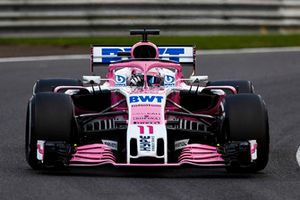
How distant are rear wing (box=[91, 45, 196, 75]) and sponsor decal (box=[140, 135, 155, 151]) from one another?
9.71 ft

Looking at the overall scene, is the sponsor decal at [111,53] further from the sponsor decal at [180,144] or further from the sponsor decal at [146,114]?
the sponsor decal at [180,144]

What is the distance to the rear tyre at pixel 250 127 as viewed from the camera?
10891 millimetres

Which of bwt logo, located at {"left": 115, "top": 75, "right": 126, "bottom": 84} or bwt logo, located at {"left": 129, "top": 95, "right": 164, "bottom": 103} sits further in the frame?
bwt logo, located at {"left": 115, "top": 75, "right": 126, "bottom": 84}

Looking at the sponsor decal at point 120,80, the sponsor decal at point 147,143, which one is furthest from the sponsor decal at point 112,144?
the sponsor decal at point 120,80

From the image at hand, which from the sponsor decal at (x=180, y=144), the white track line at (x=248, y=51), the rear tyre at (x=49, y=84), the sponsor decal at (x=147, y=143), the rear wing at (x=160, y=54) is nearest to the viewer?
the sponsor decal at (x=147, y=143)

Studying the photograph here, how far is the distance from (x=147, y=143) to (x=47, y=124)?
3.13 feet

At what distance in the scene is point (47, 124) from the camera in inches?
429

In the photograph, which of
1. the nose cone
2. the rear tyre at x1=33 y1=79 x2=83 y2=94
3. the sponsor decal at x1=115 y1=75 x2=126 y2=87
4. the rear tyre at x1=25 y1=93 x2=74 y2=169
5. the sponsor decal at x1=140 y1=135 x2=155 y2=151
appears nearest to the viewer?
the sponsor decal at x1=140 y1=135 x2=155 y2=151

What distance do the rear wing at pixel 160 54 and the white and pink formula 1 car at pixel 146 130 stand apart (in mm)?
1350

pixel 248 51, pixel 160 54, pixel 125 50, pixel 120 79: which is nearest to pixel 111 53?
pixel 125 50

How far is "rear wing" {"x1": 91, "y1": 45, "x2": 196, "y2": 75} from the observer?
1353cm

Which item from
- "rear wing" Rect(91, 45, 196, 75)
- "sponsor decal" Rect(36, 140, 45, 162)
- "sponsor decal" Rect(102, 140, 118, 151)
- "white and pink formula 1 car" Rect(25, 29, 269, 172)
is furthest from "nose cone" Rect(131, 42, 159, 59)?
"sponsor decal" Rect(36, 140, 45, 162)

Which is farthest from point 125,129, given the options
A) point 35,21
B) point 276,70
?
point 35,21

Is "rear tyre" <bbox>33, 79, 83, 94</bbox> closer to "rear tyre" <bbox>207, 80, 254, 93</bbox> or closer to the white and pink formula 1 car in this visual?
the white and pink formula 1 car
